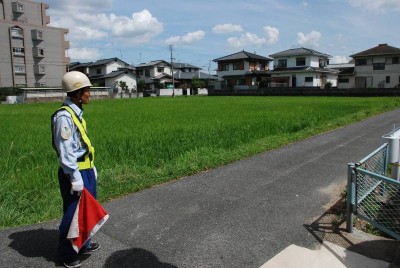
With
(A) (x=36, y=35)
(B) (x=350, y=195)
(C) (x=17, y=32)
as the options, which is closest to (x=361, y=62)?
(B) (x=350, y=195)

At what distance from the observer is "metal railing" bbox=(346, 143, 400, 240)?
3.57 meters

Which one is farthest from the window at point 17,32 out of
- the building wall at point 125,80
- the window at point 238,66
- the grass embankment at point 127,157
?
the grass embankment at point 127,157

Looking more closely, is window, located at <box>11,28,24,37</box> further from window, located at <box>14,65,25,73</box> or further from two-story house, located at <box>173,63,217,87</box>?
two-story house, located at <box>173,63,217,87</box>

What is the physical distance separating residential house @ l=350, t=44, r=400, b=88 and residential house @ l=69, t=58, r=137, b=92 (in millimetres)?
35865

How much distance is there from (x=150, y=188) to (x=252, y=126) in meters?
7.88

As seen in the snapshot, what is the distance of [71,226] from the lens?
3047mm

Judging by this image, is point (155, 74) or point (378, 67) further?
point (155, 74)

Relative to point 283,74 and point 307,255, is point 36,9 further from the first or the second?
point 307,255

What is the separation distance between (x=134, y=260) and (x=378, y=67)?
4698cm

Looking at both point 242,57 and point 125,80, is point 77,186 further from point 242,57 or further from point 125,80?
point 125,80

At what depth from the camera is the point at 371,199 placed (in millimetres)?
4203

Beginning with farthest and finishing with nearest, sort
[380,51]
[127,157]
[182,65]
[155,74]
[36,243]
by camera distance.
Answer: [182,65] → [155,74] → [380,51] → [127,157] → [36,243]

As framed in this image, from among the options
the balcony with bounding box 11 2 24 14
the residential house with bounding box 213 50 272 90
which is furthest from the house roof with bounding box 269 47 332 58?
the balcony with bounding box 11 2 24 14

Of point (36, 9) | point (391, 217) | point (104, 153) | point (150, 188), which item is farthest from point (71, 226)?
point (36, 9)
